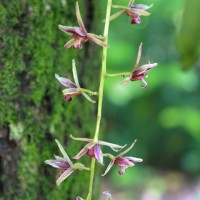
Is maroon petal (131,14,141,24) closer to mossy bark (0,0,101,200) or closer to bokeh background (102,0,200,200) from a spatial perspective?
mossy bark (0,0,101,200)

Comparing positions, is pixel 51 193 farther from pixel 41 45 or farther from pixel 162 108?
pixel 162 108

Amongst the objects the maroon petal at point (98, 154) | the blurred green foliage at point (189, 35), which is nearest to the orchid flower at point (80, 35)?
the maroon petal at point (98, 154)

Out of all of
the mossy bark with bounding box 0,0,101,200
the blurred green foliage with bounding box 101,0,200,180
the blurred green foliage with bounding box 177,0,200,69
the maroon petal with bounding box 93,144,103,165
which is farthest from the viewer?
the blurred green foliage with bounding box 101,0,200,180

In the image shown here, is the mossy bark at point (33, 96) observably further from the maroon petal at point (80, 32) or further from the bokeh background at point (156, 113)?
the bokeh background at point (156, 113)

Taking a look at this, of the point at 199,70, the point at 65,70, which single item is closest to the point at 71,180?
the point at 65,70

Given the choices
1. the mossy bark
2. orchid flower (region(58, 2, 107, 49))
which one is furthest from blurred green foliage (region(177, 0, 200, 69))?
orchid flower (region(58, 2, 107, 49))
